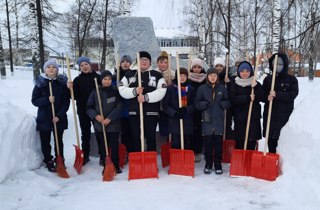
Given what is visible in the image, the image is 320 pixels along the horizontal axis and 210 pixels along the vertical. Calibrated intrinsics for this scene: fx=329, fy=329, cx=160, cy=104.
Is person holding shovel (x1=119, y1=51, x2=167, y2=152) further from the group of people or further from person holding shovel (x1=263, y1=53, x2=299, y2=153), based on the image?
person holding shovel (x1=263, y1=53, x2=299, y2=153)

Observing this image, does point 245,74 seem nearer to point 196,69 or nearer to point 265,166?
point 196,69

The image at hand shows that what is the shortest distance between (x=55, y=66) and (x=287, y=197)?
346 centimetres

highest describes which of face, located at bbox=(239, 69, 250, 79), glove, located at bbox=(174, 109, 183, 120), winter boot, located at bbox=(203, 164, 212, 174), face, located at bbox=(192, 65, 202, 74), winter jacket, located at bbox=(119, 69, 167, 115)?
face, located at bbox=(192, 65, 202, 74)

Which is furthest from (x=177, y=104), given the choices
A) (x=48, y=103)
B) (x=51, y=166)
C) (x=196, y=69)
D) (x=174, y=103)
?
(x=51, y=166)

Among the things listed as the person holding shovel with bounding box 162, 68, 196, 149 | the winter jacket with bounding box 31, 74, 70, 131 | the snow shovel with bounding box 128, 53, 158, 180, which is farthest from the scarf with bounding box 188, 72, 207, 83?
the winter jacket with bounding box 31, 74, 70, 131

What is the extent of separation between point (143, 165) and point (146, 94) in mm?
958

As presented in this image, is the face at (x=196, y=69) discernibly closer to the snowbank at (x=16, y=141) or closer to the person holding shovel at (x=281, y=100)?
the person holding shovel at (x=281, y=100)

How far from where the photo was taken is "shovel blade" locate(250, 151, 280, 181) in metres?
4.12

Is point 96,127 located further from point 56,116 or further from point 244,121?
point 244,121

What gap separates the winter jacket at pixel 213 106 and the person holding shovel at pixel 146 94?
0.54 meters

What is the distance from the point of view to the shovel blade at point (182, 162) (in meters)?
4.50

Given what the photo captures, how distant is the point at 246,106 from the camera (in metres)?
4.62

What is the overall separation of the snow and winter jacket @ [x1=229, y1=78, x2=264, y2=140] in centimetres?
45

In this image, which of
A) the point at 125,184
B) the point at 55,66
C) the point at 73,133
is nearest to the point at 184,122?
the point at 125,184
